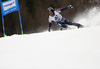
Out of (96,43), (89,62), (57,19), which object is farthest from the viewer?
(57,19)

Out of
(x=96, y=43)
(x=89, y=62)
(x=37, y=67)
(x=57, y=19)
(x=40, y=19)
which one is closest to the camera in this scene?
(x=89, y=62)

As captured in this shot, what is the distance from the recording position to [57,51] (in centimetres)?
286

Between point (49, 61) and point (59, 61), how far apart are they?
0.18m

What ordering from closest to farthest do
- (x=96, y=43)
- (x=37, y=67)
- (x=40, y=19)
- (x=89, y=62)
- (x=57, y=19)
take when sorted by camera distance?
(x=89, y=62) < (x=37, y=67) < (x=96, y=43) < (x=57, y=19) < (x=40, y=19)

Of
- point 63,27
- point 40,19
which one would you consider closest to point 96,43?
point 63,27

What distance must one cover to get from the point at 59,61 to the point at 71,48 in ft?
1.71

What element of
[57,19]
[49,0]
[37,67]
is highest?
[49,0]

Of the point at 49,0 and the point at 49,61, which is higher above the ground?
the point at 49,0

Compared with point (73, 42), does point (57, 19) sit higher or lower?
higher

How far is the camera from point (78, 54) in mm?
2436

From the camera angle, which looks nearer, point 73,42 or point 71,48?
point 71,48

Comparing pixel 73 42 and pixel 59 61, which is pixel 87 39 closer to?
pixel 73 42

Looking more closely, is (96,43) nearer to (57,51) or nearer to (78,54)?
(78,54)

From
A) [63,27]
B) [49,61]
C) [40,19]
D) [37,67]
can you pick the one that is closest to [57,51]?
[49,61]
